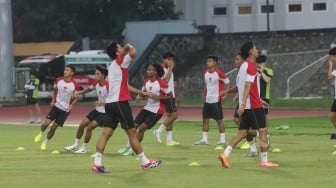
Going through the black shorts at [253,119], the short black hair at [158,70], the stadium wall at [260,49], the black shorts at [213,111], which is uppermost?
the short black hair at [158,70]

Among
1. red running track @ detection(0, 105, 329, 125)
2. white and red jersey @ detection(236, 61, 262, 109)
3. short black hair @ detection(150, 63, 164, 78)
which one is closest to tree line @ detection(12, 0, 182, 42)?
red running track @ detection(0, 105, 329, 125)

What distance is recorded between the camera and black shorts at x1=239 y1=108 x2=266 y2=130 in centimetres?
1528

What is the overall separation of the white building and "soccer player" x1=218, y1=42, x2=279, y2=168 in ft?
186

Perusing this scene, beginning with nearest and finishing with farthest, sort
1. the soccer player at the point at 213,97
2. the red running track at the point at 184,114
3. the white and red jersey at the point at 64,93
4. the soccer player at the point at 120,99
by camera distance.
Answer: the soccer player at the point at 120,99, the white and red jersey at the point at 64,93, the soccer player at the point at 213,97, the red running track at the point at 184,114

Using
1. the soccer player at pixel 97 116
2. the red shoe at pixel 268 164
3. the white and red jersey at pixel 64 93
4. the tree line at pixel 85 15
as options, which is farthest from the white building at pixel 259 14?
the red shoe at pixel 268 164

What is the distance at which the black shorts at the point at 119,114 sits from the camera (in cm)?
1492

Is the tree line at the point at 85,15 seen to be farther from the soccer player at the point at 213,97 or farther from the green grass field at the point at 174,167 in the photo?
the soccer player at the point at 213,97

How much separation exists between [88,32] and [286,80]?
29.1 m

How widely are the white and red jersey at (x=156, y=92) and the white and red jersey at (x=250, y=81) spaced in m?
3.94

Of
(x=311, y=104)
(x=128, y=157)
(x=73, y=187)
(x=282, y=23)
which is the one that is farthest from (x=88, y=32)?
(x=73, y=187)

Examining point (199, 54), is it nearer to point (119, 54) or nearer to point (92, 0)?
point (92, 0)

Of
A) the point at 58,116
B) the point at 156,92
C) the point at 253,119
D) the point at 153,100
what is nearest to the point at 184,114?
the point at 58,116

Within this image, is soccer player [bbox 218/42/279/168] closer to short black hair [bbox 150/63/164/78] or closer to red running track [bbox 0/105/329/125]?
short black hair [bbox 150/63/164/78]

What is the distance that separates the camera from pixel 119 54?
1498cm
